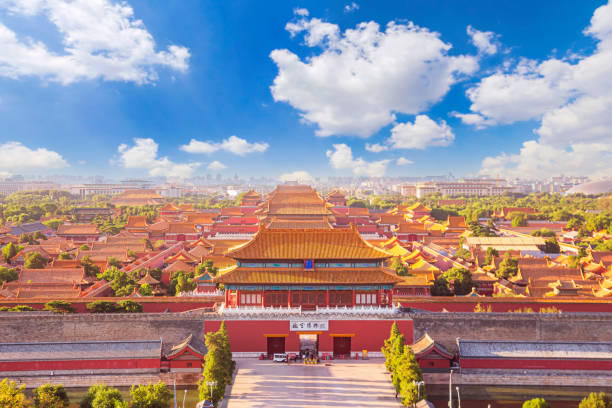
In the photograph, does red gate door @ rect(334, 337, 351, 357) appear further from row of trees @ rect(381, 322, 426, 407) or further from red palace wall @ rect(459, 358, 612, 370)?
red palace wall @ rect(459, 358, 612, 370)

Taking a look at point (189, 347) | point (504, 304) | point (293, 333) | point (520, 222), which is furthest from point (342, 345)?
point (520, 222)

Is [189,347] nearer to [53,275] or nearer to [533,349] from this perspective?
[533,349]

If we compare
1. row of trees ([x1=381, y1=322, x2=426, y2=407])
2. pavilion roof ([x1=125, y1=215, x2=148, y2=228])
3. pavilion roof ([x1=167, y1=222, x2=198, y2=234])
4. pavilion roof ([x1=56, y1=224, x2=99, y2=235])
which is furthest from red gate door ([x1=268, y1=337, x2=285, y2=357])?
pavilion roof ([x1=125, y1=215, x2=148, y2=228])

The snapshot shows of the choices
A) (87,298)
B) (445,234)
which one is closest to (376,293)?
(87,298)

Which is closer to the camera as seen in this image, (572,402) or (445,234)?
(572,402)

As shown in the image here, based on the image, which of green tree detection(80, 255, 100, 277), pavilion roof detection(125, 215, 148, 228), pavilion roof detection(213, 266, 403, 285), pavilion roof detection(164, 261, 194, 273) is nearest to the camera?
pavilion roof detection(213, 266, 403, 285)

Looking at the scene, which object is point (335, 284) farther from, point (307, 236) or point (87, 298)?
point (87, 298)
